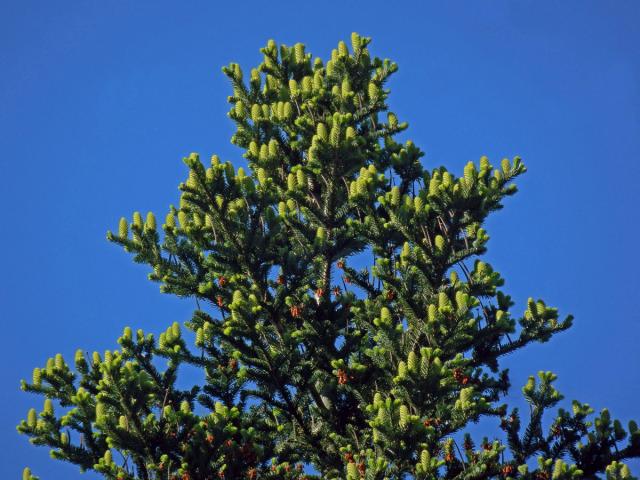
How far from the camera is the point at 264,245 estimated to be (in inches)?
463

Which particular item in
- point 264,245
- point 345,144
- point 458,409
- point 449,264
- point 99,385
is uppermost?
point 345,144

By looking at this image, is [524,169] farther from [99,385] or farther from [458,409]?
[99,385]

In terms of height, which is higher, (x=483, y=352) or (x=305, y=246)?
(x=305, y=246)

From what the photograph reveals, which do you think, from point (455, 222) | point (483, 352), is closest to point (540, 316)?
point (483, 352)

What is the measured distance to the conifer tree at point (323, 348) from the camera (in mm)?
9883

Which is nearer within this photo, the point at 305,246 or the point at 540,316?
the point at 540,316

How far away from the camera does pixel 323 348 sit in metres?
11.7

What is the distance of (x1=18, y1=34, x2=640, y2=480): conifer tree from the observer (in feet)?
32.4

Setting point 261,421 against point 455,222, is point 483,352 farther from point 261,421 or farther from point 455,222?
point 261,421

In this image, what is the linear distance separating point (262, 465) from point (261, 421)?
882 millimetres

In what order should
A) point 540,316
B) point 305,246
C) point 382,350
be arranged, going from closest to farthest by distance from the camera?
point 382,350, point 540,316, point 305,246

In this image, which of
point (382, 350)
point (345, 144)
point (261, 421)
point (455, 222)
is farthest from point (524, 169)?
point (261, 421)

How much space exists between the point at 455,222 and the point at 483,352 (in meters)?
1.87

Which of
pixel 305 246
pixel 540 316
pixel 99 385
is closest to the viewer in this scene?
pixel 99 385
